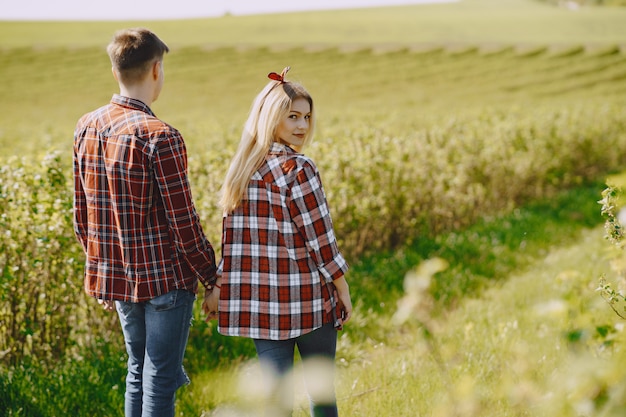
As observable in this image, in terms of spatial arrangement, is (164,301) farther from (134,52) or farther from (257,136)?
(134,52)

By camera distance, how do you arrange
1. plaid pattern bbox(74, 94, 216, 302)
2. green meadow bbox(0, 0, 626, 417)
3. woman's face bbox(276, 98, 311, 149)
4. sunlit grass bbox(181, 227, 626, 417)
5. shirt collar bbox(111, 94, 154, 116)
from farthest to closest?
1. sunlit grass bbox(181, 227, 626, 417)
2. woman's face bbox(276, 98, 311, 149)
3. shirt collar bbox(111, 94, 154, 116)
4. plaid pattern bbox(74, 94, 216, 302)
5. green meadow bbox(0, 0, 626, 417)

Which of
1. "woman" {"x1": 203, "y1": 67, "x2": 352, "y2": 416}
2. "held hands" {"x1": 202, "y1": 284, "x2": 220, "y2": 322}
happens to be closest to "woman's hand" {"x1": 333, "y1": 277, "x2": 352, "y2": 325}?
"woman" {"x1": 203, "y1": 67, "x2": 352, "y2": 416}

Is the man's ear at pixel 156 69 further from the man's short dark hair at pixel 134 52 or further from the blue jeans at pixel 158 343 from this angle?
the blue jeans at pixel 158 343

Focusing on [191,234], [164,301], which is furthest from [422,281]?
[164,301]

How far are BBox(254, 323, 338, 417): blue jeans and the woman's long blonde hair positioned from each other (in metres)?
0.63

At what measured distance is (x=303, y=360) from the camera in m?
2.65

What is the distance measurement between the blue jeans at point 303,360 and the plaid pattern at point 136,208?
0.42 m

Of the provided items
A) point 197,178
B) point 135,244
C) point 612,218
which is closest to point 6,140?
point 197,178

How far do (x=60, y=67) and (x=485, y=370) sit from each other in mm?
38278

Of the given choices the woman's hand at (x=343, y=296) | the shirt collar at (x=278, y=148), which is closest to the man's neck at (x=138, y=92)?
the shirt collar at (x=278, y=148)

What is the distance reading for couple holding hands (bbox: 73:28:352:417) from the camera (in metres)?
2.47

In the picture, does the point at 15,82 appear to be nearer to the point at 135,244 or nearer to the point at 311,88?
the point at 311,88

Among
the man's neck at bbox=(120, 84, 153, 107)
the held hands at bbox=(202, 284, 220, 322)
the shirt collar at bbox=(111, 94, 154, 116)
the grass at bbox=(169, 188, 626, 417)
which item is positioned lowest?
the grass at bbox=(169, 188, 626, 417)

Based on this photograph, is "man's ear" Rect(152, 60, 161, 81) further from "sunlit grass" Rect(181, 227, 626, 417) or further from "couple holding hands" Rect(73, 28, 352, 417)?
"sunlit grass" Rect(181, 227, 626, 417)
